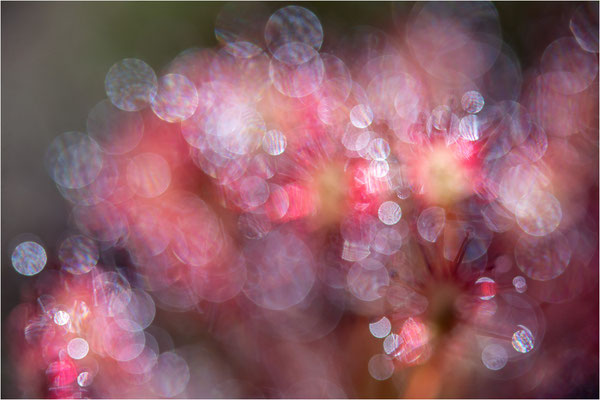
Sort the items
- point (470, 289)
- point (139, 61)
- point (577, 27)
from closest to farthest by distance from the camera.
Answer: point (470, 289) → point (577, 27) → point (139, 61)

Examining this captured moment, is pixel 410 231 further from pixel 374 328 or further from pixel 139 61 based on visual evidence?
pixel 139 61

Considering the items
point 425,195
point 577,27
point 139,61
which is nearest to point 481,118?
point 425,195

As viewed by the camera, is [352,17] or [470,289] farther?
[352,17]

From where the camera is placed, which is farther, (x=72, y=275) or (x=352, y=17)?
(x=352, y=17)

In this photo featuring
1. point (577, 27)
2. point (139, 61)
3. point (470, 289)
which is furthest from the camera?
point (139, 61)

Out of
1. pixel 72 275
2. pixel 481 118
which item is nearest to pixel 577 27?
pixel 481 118

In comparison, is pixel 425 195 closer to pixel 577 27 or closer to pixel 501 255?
pixel 501 255

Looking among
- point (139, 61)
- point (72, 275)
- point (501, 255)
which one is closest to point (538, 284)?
point (501, 255)

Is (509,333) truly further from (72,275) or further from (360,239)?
(72,275)
